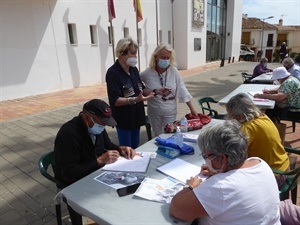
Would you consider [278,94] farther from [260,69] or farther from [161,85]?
[260,69]

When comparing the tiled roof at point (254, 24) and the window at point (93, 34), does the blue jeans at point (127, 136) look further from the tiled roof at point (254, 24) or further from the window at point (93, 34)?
the tiled roof at point (254, 24)

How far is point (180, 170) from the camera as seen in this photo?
5.97 feet

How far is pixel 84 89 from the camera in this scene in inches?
372

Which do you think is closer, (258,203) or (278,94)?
(258,203)

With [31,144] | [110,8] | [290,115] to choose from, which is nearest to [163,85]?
[290,115]

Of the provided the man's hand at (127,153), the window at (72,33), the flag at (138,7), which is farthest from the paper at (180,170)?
the flag at (138,7)

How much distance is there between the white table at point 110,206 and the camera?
131cm

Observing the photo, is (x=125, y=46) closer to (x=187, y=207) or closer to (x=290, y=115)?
(x=187, y=207)

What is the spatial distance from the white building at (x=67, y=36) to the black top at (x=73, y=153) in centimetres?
670

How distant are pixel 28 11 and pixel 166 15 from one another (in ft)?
29.8

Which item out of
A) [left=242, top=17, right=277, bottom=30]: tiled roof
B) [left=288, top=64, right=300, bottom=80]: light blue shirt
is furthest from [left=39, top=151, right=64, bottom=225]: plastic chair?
[left=242, top=17, right=277, bottom=30]: tiled roof

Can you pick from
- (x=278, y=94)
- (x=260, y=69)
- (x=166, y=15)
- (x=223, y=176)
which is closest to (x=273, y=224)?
(x=223, y=176)

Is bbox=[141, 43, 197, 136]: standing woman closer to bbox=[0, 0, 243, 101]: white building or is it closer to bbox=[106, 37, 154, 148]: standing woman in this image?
bbox=[106, 37, 154, 148]: standing woman

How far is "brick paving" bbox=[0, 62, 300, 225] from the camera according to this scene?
2555 millimetres
